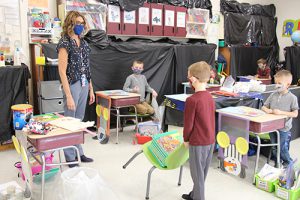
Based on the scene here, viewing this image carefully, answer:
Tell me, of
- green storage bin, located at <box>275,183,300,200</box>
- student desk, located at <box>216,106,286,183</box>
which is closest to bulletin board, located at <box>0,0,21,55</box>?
student desk, located at <box>216,106,286,183</box>

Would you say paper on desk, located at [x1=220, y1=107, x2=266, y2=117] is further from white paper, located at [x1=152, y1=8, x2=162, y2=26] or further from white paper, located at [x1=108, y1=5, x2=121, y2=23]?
white paper, located at [x1=152, y1=8, x2=162, y2=26]

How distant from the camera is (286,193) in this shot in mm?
2582

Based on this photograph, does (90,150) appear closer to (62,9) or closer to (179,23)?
(62,9)

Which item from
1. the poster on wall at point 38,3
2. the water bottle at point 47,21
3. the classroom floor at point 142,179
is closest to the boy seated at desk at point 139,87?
the classroom floor at point 142,179

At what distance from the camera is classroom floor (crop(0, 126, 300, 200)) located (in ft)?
8.80

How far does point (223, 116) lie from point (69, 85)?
61.7 inches

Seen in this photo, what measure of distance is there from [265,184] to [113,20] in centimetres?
330

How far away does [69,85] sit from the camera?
2941 mm

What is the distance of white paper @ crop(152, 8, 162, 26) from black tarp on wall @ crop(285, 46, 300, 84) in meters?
3.28

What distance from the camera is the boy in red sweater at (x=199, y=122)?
2195mm

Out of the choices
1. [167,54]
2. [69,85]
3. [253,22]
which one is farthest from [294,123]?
[253,22]

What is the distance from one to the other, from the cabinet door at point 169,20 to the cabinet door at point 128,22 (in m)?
0.65

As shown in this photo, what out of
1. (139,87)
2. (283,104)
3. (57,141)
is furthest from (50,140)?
(139,87)

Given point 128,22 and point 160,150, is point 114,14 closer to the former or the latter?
point 128,22
